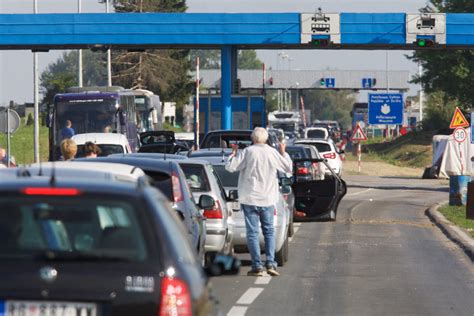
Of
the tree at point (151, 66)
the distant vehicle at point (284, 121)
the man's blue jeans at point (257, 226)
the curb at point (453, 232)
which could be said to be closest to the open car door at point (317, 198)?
the curb at point (453, 232)

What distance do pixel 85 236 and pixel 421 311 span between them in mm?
6611

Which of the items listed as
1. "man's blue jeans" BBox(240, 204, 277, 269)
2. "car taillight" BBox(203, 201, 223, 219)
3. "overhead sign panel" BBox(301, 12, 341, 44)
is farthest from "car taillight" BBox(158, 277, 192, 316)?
Answer: "overhead sign panel" BBox(301, 12, 341, 44)

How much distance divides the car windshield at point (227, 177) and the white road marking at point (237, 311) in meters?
5.21

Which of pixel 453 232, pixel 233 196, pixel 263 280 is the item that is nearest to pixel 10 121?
pixel 453 232

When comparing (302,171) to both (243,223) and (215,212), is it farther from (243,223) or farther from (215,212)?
(215,212)

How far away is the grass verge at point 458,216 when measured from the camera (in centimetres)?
2476

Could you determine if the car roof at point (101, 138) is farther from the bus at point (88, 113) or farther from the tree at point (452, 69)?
the tree at point (452, 69)

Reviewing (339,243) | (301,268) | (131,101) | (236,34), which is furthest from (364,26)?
(301,268)

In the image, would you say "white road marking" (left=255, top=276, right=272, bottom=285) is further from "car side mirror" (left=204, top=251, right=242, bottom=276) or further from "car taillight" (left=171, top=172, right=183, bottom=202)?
"car side mirror" (left=204, top=251, right=242, bottom=276)

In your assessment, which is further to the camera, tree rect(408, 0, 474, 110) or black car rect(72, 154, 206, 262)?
tree rect(408, 0, 474, 110)

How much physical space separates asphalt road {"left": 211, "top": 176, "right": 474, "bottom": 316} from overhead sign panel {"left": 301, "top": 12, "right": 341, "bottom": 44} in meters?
15.1

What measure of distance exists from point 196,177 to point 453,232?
8.82 meters

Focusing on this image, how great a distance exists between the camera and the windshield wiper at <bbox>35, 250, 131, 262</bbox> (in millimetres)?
6520

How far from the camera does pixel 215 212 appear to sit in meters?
15.5
